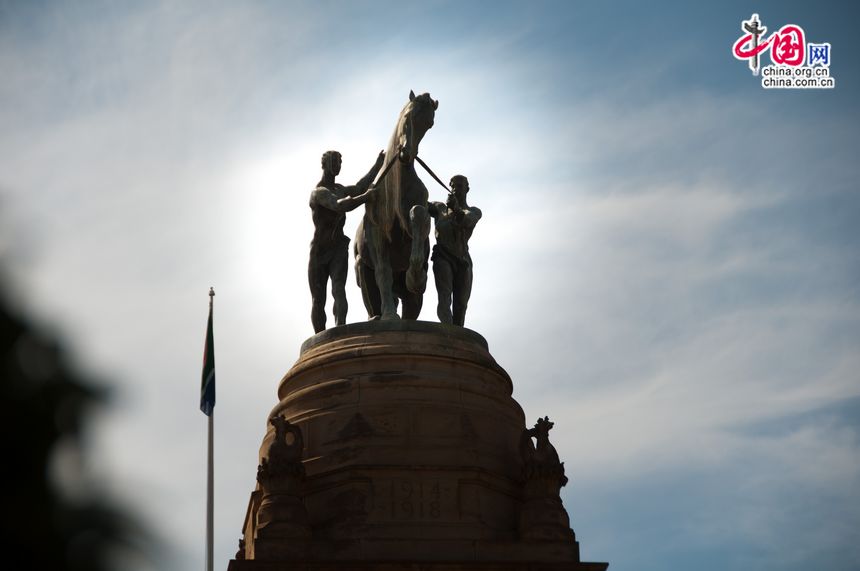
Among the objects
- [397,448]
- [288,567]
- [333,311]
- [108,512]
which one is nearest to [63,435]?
[108,512]

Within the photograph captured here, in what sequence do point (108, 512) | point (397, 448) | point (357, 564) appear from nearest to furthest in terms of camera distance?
point (108, 512) < point (357, 564) < point (397, 448)

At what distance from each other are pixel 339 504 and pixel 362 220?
25.5ft

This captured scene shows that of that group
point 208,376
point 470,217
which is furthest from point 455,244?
point 208,376

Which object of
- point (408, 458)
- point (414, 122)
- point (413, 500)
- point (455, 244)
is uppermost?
point (414, 122)

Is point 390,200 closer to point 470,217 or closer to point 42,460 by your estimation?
point 470,217

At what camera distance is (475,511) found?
34.8 meters

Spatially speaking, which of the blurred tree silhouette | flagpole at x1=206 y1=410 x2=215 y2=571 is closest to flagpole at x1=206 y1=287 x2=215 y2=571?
flagpole at x1=206 y1=410 x2=215 y2=571

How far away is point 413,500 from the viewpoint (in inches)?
1366

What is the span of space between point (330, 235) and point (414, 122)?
3.37 metres

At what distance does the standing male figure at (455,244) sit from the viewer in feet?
130

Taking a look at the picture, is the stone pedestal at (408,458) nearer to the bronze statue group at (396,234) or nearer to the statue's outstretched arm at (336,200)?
the bronze statue group at (396,234)

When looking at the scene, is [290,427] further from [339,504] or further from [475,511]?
[475,511]

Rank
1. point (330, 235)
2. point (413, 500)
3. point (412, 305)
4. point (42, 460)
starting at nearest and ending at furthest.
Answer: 1. point (42, 460)
2. point (413, 500)
3. point (412, 305)
4. point (330, 235)

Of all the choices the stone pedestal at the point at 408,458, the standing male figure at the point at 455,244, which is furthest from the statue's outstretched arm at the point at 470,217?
the stone pedestal at the point at 408,458
